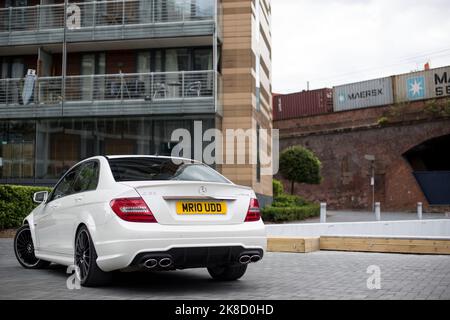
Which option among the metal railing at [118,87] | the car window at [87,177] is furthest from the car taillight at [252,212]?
the metal railing at [118,87]

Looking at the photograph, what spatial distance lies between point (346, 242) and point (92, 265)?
6.55 meters

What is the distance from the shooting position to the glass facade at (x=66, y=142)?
2145 cm

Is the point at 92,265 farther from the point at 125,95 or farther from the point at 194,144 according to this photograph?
the point at 125,95

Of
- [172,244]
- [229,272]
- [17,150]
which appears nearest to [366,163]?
[17,150]

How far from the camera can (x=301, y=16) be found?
17.2 meters

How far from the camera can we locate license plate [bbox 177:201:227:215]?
561 centimetres

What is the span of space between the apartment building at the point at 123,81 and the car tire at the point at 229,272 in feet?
45.6

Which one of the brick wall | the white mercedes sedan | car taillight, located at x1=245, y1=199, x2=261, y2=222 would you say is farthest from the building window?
the brick wall

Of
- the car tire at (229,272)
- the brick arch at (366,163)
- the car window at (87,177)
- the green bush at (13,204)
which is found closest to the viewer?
the car window at (87,177)

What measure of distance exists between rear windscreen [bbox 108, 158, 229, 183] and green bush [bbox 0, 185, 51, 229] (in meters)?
10.0

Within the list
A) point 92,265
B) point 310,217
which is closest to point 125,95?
point 310,217

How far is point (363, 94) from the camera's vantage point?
142 ft

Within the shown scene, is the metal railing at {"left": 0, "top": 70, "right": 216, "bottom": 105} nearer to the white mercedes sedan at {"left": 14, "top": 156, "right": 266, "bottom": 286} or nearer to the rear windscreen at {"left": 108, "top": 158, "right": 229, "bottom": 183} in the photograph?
the rear windscreen at {"left": 108, "top": 158, "right": 229, "bottom": 183}

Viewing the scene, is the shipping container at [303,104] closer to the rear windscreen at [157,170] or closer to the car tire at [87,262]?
the rear windscreen at [157,170]
